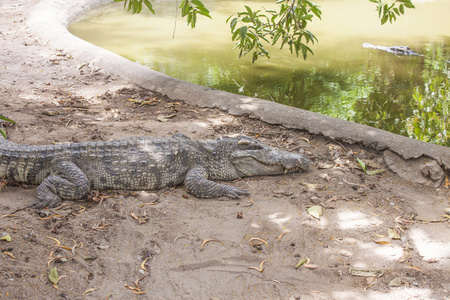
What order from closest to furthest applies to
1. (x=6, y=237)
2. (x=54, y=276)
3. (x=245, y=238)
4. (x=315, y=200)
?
(x=54, y=276) < (x=6, y=237) < (x=245, y=238) < (x=315, y=200)

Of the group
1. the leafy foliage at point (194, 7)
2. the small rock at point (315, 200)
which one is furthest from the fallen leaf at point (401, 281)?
the leafy foliage at point (194, 7)

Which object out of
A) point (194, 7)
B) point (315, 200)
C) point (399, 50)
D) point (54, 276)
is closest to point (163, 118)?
point (315, 200)

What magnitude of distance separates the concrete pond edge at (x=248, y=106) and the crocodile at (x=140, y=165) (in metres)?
0.89

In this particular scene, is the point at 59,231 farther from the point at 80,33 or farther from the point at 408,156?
the point at 80,33

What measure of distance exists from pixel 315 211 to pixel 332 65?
227 inches

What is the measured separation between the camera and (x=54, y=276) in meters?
2.65

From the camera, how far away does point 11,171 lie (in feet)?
12.7

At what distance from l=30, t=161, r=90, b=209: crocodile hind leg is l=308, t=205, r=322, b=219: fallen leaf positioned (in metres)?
2.11

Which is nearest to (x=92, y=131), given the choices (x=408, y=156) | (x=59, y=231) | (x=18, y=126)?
(x=18, y=126)

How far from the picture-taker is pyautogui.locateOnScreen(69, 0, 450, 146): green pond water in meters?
6.53

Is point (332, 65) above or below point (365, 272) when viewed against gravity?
above

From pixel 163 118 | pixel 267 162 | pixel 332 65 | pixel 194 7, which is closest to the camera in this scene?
pixel 194 7

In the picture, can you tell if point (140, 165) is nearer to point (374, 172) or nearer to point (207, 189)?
point (207, 189)

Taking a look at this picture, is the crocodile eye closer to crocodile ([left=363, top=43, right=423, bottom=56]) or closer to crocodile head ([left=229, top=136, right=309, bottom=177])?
crocodile head ([left=229, top=136, right=309, bottom=177])
